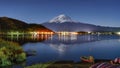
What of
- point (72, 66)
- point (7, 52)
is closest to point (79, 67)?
point (72, 66)

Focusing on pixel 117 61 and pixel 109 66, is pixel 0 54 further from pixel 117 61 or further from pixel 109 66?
pixel 109 66

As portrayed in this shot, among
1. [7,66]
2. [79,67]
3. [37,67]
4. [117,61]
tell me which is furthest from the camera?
[7,66]

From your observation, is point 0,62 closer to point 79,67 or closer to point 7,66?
point 7,66

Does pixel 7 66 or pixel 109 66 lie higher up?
pixel 109 66

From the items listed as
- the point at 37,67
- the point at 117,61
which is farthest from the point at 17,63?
the point at 117,61

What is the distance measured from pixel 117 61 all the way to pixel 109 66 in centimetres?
707

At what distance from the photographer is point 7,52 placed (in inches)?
2109

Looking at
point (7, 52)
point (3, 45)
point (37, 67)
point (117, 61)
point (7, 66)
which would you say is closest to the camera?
point (117, 61)

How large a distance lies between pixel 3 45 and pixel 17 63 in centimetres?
541

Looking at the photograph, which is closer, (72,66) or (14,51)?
(72,66)

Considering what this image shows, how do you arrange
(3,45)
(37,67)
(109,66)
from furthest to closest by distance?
(3,45), (37,67), (109,66)

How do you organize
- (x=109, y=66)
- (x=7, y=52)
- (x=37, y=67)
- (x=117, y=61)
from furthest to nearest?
1. (x=7, y=52)
2. (x=37, y=67)
3. (x=117, y=61)
4. (x=109, y=66)

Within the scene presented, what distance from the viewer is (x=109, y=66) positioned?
1819 cm

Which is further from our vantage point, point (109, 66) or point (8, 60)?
point (8, 60)
